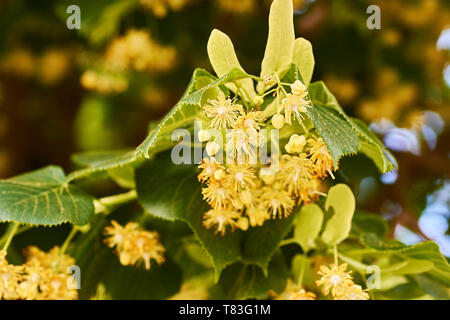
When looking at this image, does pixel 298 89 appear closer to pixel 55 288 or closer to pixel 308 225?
pixel 308 225

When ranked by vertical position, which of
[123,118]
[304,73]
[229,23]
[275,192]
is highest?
[229,23]

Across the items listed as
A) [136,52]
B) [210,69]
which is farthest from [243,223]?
[210,69]

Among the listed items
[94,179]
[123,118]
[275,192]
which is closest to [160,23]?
[123,118]

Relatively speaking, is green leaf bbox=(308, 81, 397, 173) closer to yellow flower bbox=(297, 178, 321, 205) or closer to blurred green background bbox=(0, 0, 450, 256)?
yellow flower bbox=(297, 178, 321, 205)

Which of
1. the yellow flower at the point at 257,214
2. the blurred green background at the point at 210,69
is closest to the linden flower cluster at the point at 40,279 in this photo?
the yellow flower at the point at 257,214

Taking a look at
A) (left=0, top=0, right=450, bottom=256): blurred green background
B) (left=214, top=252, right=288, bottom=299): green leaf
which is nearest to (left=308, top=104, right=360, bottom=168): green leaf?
(left=214, top=252, right=288, bottom=299): green leaf

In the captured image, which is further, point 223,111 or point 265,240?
point 265,240
